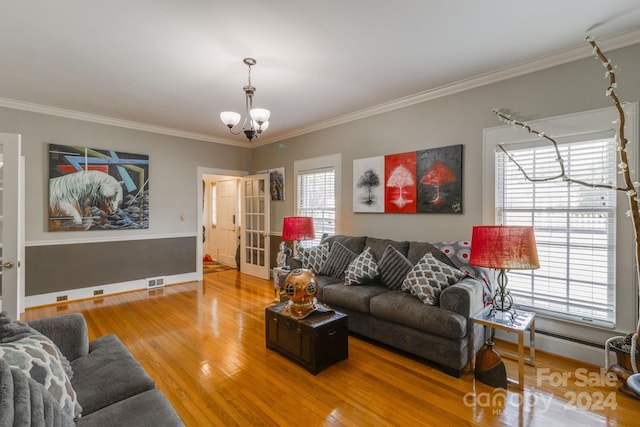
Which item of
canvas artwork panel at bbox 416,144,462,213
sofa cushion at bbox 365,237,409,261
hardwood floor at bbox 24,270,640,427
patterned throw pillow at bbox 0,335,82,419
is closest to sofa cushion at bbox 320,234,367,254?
sofa cushion at bbox 365,237,409,261

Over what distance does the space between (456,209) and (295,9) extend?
2.54 metres

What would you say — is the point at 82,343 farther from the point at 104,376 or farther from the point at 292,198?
the point at 292,198

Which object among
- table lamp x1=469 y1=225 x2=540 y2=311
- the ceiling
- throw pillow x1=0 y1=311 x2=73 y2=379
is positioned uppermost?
the ceiling

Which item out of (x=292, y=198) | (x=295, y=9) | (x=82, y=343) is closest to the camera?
(x=82, y=343)

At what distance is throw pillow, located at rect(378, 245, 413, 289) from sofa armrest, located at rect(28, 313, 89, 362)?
8.53 ft

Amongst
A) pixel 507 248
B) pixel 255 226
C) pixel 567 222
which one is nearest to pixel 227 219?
pixel 255 226

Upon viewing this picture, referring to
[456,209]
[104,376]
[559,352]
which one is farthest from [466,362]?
[104,376]

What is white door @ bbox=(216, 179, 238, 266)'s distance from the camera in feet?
23.3

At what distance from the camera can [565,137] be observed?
2723 mm

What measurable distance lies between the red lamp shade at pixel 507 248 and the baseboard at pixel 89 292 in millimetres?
4965

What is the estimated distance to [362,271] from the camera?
3318 millimetres

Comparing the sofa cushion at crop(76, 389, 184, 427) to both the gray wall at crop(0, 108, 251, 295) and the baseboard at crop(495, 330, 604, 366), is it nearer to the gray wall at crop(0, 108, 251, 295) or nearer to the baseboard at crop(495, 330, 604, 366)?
the baseboard at crop(495, 330, 604, 366)

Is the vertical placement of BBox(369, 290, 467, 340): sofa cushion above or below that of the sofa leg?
above

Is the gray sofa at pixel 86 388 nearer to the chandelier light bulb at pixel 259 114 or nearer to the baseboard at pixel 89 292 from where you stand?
the chandelier light bulb at pixel 259 114
